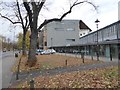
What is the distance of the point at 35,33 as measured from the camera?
28.2m

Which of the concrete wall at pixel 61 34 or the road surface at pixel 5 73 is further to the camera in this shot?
the concrete wall at pixel 61 34

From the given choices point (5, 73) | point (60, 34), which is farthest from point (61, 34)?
point (5, 73)

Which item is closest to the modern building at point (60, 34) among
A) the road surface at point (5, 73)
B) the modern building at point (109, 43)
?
the modern building at point (109, 43)

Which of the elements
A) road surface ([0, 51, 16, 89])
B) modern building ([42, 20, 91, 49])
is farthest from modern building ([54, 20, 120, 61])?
→ modern building ([42, 20, 91, 49])

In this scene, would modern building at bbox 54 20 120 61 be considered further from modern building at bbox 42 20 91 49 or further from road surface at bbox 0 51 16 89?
modern building at bbox 42 20 91 49

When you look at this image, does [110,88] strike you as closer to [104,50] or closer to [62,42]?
[104,50]

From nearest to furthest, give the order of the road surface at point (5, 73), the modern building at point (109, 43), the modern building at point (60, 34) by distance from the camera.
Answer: the road surface at point (5, 73)
the modern building at point (109, 43)
the modern building at point (60, 34)

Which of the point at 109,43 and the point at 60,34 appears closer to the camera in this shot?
the point at 109,43

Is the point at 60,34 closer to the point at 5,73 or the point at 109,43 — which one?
the point at 109,43

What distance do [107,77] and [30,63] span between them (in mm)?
16604

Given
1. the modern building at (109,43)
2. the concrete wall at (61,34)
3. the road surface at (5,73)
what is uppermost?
the concrete wall at (61,34)

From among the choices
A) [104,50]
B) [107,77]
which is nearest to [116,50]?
[104,50]

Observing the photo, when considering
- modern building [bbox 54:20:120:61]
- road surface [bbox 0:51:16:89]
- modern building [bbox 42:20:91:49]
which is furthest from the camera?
modern building [bbox 42:20:91:49]

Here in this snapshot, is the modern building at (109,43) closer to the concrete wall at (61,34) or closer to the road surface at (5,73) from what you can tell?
the road surface at (5,73)
